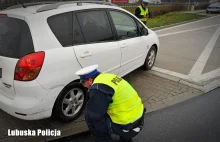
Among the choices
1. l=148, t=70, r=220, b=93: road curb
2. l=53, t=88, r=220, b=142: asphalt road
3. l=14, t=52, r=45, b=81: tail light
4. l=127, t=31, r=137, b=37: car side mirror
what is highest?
l=127, t=31, r=137, b=37: car side mirror

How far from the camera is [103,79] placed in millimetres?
2164

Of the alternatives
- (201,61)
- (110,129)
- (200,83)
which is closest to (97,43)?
(110,129)


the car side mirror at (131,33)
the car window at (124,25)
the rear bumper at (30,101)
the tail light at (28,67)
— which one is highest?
the car window at (124,25)

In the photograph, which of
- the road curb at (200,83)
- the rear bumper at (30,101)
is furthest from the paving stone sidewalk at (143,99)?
the rear bumper at (30,101)

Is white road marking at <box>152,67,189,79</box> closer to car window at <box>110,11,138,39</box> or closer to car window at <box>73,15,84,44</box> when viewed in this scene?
car window at <box>110,11,138,39</box>

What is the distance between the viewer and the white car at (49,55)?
9.16 ft

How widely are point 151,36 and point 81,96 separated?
8.70 feet

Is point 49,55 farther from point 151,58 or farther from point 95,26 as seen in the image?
point 151,58

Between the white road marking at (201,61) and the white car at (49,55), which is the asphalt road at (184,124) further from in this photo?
the white road marking at (201,61)

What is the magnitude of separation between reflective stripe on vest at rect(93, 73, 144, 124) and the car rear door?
118cm

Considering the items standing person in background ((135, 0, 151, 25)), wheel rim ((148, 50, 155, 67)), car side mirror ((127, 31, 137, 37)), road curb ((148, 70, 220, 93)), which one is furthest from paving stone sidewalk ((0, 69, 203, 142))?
standing person in background ((135, 0, 151, 25))

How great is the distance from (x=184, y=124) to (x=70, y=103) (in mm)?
1853

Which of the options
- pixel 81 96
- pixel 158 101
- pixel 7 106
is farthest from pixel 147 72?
pixel 7 106

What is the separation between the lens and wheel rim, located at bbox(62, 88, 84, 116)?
325 cm
